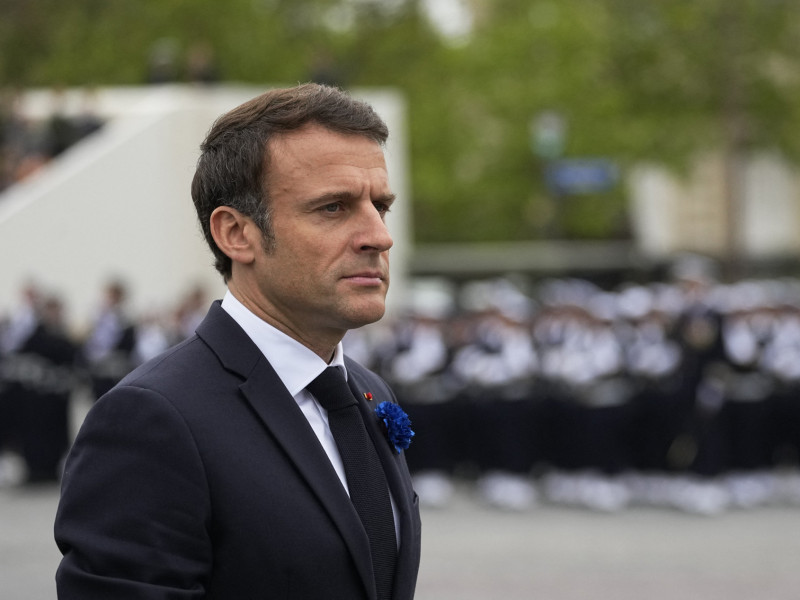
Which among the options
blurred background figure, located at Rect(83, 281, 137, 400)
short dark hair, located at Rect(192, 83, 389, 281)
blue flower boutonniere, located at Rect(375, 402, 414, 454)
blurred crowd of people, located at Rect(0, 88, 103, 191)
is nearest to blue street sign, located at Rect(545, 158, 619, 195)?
blurred crowd of people, located at Rect(0, 88, 103, 191)

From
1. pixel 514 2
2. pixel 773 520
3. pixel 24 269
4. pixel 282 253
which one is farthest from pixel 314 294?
pixel 514 2

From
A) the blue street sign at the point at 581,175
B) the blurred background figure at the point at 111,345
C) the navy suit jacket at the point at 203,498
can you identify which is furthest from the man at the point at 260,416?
the blue street sign at the point at 581,175

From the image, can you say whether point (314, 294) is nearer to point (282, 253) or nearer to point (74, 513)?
point (282, 253)

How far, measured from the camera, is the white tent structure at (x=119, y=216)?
19.1 meters

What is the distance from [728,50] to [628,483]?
17.6m

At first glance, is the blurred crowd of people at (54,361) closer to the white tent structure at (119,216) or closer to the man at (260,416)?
the white tent structure at (119,216)

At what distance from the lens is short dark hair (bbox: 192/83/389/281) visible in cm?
264

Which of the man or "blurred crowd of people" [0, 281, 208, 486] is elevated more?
the man

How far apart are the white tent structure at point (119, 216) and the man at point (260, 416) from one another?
16.2 m

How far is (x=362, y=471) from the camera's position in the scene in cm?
267

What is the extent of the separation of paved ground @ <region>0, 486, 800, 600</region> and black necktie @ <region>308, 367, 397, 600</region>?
261 inches

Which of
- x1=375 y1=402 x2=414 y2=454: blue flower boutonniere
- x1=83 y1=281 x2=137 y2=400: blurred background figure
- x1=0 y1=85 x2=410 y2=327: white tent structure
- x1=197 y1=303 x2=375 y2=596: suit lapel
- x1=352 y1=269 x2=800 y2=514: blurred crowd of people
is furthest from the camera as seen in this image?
x1=0 y1=85 x2=410 y2=327: white tent structure

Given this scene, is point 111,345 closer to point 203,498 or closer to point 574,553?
point 574,553

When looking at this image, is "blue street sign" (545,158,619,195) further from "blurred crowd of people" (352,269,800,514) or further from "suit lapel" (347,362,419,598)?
"suit lapel" (347,362,419,598)
